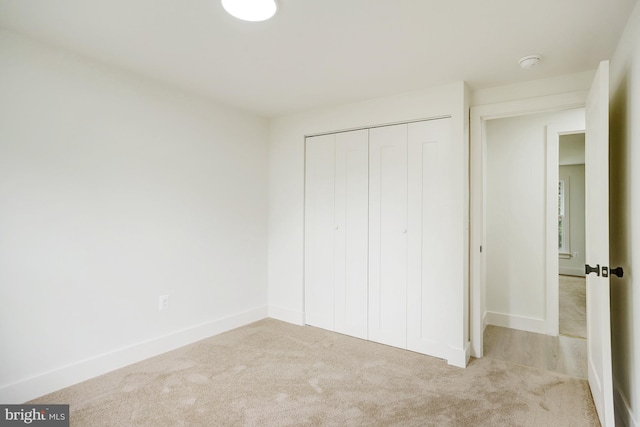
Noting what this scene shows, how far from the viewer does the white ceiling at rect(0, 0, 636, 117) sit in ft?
5.81

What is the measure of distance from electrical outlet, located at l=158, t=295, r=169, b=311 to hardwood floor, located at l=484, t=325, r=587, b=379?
9.28 ft

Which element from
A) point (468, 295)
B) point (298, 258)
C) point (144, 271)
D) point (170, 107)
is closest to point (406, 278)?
point (468, 295)

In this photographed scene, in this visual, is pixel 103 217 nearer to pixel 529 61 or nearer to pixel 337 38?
pixel 337 38

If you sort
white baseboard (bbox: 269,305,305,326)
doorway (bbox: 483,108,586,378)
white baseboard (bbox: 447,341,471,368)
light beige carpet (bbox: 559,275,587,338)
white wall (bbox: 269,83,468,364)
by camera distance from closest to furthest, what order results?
white baseboard (bbox: 447,341,471,368)
white wall (bbox: 269,83,468,364)
doorway (bbox: 483,108,586,378)
light beige carpet (bbox: 559,275,587,338)
white baseboard (bbox: 269,305,305,326)

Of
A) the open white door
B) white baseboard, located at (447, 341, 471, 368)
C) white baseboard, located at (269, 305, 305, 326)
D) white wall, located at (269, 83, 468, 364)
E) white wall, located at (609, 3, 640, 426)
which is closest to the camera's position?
white wall, located at (609, 3, 640, 426)

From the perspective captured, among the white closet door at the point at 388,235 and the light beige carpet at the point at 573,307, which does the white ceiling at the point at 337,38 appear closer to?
the white closet door at the point at 388,235

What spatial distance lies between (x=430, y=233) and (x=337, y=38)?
172 centimetres

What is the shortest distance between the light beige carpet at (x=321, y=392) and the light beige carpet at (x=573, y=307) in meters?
1.35

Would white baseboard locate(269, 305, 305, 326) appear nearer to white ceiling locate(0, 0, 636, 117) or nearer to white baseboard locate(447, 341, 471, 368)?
white baseboard locate(447, 341, 471, 368)

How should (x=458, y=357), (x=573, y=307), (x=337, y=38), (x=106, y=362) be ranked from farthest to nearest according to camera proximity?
(x=573, y=307), (x=458, y=357), (x=106, y=362), (x=337, y=38)

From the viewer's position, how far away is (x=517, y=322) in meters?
3.64

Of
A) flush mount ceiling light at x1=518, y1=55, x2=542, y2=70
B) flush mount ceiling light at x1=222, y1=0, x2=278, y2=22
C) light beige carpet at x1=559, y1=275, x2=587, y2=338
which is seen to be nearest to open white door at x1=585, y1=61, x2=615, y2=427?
flush mount ceiling light at x1=518, y1=55, x2=542, y2=70

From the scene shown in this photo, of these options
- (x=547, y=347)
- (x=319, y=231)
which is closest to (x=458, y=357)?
(x=547, y=347)

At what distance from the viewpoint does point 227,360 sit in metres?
2.76
